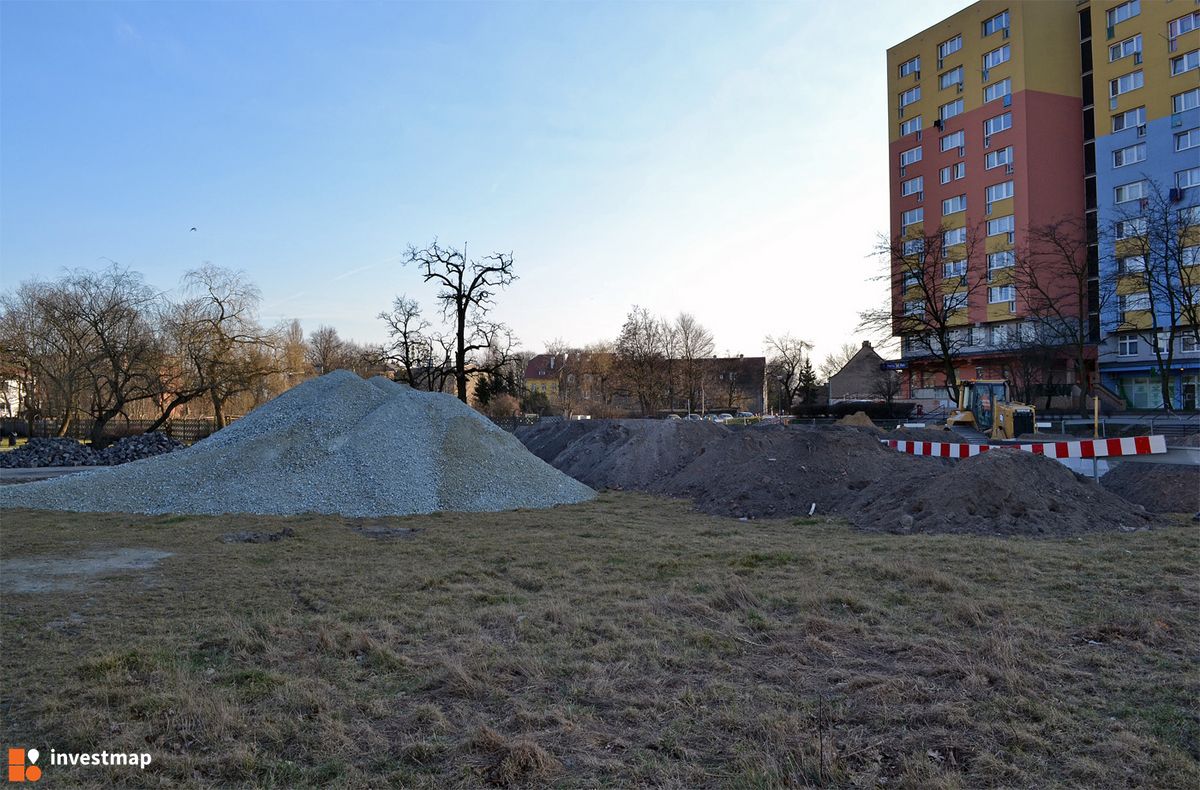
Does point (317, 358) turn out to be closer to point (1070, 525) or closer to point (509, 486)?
point (509, 486)

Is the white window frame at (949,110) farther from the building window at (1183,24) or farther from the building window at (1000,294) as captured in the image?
the building window at (1000,294)

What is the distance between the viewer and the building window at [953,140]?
50.1 meters

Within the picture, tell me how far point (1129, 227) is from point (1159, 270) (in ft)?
17.1

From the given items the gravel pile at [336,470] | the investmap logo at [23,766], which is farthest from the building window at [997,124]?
the investmap logo at [23,766]

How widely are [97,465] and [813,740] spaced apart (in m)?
30.2

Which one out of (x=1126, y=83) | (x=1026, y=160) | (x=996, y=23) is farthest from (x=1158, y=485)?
(x=996, y=23)

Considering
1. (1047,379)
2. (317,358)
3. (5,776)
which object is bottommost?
(5,776)

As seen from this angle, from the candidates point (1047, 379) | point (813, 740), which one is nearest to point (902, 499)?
point (813, 740)

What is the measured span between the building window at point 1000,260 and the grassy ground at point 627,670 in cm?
4307

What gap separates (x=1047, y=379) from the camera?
1528 inches

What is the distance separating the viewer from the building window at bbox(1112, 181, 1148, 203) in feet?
143

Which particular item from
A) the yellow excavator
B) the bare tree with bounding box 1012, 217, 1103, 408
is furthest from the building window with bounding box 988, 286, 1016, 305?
the yellow excavator

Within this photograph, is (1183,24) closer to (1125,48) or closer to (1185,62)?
(1185,62)

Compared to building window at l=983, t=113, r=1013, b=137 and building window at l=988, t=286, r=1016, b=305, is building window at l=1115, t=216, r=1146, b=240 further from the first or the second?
building window at l=983, t=113, r=1013, b=137
